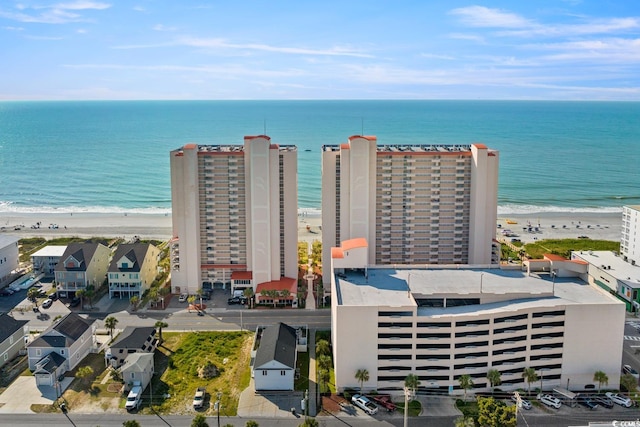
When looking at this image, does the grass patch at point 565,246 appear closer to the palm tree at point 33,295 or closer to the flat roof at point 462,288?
the flat roof at point 462,288

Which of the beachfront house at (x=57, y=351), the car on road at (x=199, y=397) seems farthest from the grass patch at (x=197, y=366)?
the beachfront house at (x=57, y=351)

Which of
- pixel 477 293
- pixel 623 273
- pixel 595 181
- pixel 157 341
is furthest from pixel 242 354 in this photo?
pixel 595 181

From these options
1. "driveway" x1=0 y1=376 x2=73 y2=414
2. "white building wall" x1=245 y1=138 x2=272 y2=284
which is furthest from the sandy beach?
"driveway" x1=0 y1=376 x2=73 y2=414

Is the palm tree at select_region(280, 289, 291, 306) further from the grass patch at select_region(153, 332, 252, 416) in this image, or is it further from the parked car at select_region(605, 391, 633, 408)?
the parked car at select_region(605, 391, 633, 408)

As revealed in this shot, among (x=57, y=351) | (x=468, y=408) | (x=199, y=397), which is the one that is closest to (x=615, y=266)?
(x=468, y=408)

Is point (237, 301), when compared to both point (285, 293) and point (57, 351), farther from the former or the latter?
point (57, 351)

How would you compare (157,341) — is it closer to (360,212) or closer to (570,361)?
(360,212)
